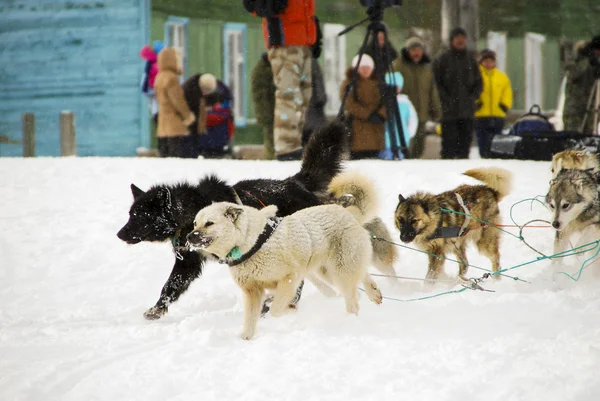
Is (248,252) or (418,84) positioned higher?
(418,84)

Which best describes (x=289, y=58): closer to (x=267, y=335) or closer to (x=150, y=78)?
(x=150, y=78)

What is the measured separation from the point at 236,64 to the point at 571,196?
35.4 feet

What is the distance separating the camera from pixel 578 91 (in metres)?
10.7

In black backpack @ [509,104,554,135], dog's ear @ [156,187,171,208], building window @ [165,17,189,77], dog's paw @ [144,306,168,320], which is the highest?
building window @ [165,17,189,77]

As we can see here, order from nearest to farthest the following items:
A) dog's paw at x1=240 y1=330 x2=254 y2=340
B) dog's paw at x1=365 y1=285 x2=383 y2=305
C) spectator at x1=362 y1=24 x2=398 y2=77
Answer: dog's paw at x1=240 y1=330 x2=254 y2=340
dog's paw at x1=365 y1=285 x2=383 y2=305
spectator at x1=362 y1=24 x2=398 y2=77

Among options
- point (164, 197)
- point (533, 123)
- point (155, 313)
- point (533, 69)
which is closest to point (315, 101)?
point (533, 123)

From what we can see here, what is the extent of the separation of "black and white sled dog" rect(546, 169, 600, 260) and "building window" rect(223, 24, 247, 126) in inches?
405

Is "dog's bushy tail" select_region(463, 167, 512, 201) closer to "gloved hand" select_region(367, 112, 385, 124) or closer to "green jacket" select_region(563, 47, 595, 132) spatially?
"gloved hand" select_region(367, 112, 385, 124)

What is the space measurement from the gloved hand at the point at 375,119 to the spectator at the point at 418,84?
1703 millimetres

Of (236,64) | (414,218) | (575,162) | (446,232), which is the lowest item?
(446,232)

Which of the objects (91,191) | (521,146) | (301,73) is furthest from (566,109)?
(91,191)

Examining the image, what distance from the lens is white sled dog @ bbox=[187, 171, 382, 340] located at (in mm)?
4062

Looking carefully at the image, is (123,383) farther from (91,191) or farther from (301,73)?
(301,73)

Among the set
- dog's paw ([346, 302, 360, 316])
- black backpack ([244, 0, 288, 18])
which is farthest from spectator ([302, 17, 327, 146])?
dog's paw ([346, 302, 360, 316])
